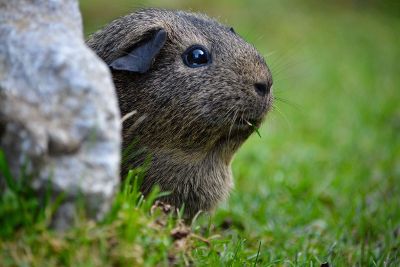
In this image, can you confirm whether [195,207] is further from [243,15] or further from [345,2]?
[345,2]

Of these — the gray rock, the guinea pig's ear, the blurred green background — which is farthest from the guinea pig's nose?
the gray rock

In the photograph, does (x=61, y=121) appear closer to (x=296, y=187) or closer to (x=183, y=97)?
(x=183, y=97)

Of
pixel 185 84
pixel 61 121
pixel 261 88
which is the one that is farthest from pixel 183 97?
pixel 61 121

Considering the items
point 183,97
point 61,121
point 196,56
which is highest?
point 196,56

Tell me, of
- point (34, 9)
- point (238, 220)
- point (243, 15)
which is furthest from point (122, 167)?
point (243, 15)

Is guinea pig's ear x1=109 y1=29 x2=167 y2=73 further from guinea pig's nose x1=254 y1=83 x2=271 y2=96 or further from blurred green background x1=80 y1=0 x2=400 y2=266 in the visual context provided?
blurred green background x1=80 y1=0 x2=400 y2=266
